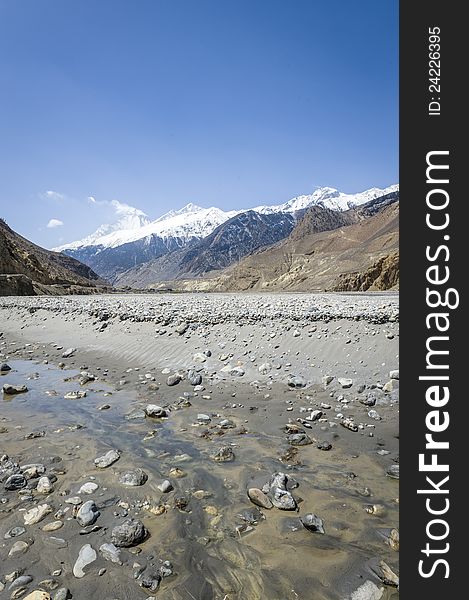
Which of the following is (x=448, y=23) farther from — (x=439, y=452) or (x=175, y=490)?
(x=175, y=490)

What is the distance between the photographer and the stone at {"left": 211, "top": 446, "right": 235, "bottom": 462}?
14.8 ft

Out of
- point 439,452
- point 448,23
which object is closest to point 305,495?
point 439,452

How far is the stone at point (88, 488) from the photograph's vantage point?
3.72 meters

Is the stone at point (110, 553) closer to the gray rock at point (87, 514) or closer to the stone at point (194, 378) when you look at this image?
the gray rock at point (87, 514)

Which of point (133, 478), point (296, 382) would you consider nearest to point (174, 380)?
point (296, 382)

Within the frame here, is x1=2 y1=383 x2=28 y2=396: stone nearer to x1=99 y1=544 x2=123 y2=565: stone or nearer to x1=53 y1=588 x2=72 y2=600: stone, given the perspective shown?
x1=99 y1=544 x2=123 y2=565: stone

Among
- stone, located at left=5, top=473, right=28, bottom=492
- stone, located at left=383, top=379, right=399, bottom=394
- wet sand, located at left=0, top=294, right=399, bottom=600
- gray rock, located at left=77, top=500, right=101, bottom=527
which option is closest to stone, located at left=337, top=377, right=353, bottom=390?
wet sand, located at left=0, top=294, right=399, bottom=600

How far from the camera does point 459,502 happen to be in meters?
2.02

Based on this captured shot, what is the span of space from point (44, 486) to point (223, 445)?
2.27m

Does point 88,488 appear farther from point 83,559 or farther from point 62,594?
point 62,594

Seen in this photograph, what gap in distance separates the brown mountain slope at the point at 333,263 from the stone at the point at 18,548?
2115 inches

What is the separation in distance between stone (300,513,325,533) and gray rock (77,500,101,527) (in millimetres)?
2002

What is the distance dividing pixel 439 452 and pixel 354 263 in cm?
8118

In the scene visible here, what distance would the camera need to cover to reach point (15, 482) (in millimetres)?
3822
